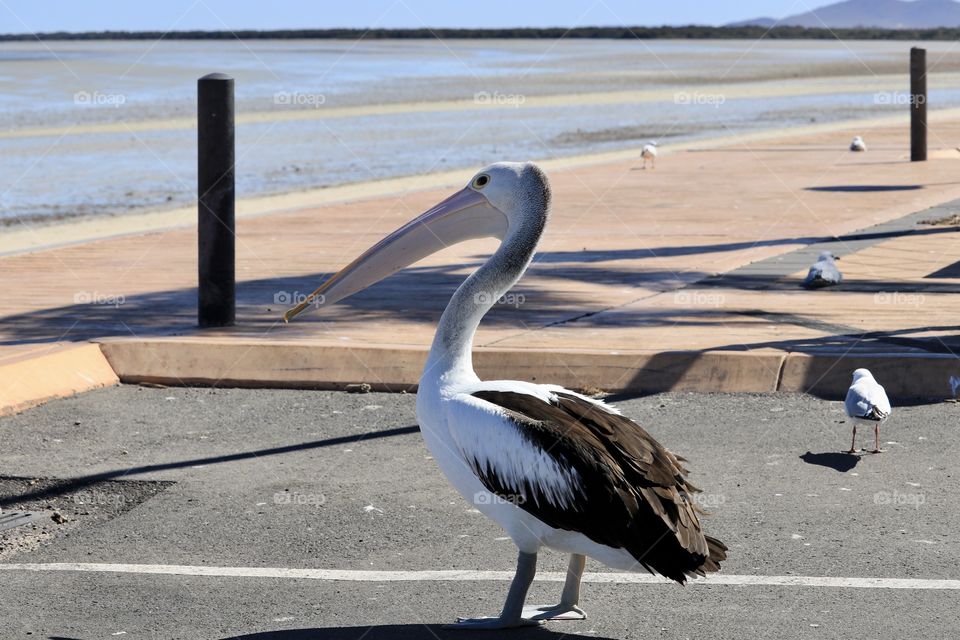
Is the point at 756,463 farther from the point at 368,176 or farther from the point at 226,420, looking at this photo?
the point at 368,176

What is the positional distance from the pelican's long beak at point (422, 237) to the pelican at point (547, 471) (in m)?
0.14

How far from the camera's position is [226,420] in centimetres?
680

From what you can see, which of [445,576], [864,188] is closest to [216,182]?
[445,576]

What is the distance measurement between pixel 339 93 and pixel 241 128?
1675cm

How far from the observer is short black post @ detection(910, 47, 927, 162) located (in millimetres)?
18750

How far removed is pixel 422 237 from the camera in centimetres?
470

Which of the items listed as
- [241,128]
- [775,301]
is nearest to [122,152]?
[241,128]

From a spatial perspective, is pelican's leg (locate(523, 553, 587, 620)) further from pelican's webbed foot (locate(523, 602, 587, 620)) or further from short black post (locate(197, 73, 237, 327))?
short black post (locate(197, 73, 237, 327))

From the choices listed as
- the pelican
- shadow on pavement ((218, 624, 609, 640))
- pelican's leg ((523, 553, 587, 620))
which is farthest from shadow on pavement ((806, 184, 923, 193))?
shadow on pavement ((218, 624, 609, 640))

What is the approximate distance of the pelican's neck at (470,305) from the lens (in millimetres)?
4441

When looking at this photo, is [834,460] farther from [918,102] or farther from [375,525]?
[918,102]

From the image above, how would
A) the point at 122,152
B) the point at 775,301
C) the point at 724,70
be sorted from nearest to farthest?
1. the point at 775,301
2. the point at 122,152
3. the point at 724,70

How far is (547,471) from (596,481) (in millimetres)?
148

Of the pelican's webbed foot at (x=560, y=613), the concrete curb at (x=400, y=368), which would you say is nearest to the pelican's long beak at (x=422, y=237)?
the pelican's webbed foot at (x=560, y=613)
